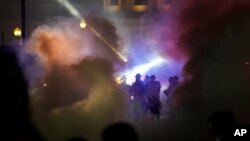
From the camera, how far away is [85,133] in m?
12.1

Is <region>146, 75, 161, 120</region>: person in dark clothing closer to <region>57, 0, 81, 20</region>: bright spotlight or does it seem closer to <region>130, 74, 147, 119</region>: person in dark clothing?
<region>130, 74, 147, 119</region>: person in dark clothing

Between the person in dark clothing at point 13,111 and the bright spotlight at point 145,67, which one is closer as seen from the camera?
the person in dark clothing at point 13,111

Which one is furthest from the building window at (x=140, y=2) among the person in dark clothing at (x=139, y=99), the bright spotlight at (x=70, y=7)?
the person in dark clothing at (x=139, y=99)

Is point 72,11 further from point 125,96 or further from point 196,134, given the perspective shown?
point 196,134

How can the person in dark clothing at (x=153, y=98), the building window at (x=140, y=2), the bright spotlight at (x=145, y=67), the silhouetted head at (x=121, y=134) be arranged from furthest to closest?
the building window at (x=140, y=2)
the bright spotlight at (x=145, y=67)
the person in dark clothing at (x=153, y=98)
the silhouetted head at (x=121, y=134)

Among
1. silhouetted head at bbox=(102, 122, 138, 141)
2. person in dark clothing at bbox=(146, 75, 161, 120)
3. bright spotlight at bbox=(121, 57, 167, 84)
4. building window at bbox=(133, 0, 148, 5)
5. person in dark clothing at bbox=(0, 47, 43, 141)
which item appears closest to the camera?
silhouetted head at bbox=(102, 122, 138, 141)

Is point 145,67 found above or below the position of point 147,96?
above

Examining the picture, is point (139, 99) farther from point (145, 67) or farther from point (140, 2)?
point (140, 2)

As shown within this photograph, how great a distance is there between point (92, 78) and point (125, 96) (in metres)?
1.38

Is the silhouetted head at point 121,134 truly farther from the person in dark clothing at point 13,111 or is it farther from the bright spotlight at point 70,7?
the bright spotlight at point 70,7

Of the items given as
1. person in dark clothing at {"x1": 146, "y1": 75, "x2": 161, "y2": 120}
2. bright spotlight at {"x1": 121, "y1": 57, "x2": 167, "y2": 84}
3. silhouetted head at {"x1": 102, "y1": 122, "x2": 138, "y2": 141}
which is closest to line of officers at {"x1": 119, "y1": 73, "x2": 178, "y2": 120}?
person in dark clothing at {"x1": 146, "y1": 75, "x2": 161, "y2": 120}

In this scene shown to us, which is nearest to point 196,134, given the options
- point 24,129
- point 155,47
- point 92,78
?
point 24,129

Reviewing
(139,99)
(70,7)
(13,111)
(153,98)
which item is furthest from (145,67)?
(13,111)

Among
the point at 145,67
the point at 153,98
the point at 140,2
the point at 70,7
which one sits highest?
the point at 140,2
